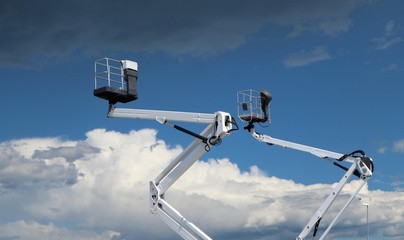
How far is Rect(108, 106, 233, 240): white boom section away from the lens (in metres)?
32.1

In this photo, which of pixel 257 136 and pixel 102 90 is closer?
pixel 102 90

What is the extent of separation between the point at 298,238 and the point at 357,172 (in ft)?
15.1

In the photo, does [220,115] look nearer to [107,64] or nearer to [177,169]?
[177,169]

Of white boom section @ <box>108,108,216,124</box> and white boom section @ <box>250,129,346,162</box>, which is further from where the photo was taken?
white boom section @ <box>250,129,346,162</box>

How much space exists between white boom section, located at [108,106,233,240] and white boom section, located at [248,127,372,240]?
2962mm

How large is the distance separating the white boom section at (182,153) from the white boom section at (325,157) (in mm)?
2962

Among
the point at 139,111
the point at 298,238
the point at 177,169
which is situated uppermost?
the point at 139,111

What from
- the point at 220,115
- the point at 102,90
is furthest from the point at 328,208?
the point at 102,90

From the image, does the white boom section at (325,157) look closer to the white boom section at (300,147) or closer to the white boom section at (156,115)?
the white boom section at (300,147)

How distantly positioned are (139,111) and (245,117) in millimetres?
5276

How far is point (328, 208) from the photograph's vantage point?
33594 millimetres

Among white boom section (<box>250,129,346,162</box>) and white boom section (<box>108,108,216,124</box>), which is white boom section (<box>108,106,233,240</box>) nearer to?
white boom section (<box>108,108,216,124</box>)

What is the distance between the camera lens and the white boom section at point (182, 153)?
32.1m

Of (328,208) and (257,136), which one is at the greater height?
(257,136)
